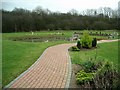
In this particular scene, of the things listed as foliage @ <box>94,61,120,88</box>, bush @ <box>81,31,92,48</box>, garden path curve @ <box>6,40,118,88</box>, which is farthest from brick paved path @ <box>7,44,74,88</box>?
bush @ <box>81,31,92,48</box>

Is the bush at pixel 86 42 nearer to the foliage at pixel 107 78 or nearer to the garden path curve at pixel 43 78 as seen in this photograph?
the garden path curve at pixel 43 78

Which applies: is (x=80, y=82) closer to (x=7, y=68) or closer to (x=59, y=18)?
(x=7, y=68)

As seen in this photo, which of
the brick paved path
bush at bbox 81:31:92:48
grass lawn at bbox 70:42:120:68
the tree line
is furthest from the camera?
the tree line

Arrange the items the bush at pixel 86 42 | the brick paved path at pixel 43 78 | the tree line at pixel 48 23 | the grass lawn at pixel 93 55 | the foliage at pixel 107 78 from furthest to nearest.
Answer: the tree line at pixel 48 23
the bush at pixel 86 42
the grass lawn at pixel 93 55
the brick paved path at pixel 43 78
the foliage at pixel 107 78

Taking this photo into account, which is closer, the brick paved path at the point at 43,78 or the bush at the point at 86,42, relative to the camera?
the brick paved path at the point at 43,78

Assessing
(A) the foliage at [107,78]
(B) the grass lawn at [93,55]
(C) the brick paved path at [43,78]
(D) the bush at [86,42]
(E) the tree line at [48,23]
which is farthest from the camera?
(E) the tree line at [48,23]

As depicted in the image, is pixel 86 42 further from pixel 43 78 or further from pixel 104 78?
pixel 104 78

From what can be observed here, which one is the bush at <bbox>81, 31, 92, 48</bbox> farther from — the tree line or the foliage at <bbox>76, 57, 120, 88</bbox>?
the tree line

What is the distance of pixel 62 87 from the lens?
5.86 metres

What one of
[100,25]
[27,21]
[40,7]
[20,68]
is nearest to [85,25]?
[100,25]

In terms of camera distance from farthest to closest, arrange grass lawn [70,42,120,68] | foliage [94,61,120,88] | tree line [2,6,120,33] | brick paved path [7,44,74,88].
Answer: tree line [2,6,120,33], grass lawn [70,42,120,68], brick paved path [7,44,74,88], foliage [94,61,120,88]

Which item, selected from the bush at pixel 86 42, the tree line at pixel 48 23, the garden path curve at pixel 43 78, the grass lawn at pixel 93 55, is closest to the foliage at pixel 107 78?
the garden path curve at pixel 43 78

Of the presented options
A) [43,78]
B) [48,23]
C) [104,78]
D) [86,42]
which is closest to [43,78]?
[43,78]

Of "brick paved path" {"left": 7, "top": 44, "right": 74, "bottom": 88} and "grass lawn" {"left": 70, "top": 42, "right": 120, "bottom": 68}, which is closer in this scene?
"brick paved path" {"left": 7, "top": 44, "right": 74, "bottom": 88}
